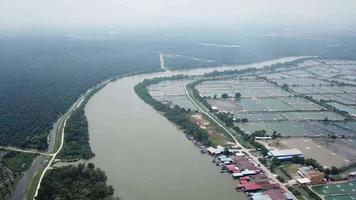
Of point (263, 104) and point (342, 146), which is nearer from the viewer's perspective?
point (342, 146)

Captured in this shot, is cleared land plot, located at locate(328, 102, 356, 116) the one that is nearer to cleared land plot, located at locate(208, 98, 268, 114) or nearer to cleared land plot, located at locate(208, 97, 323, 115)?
cleared land plot, located at locate(208, 97, 323, 115)

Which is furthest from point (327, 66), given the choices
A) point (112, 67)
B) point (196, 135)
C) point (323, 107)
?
point (196, 135)

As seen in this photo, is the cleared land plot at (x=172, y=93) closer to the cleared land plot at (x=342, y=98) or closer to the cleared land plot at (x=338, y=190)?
the cleared land plot at (x=342, y=98)

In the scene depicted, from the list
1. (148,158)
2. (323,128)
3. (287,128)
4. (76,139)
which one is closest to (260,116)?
(287,128)

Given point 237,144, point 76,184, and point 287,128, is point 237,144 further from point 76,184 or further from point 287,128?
point 76,184

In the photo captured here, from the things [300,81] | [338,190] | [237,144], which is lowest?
[338,190]

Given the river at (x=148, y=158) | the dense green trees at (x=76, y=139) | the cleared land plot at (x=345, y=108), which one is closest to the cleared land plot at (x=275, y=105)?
the cleared land plot at (x=345, y=108)
